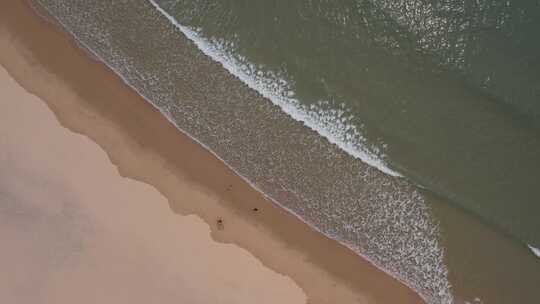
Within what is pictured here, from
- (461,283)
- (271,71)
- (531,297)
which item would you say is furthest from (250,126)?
(531,297)

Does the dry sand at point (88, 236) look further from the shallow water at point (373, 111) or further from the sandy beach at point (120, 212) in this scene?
the shallow water at point (373, 111)

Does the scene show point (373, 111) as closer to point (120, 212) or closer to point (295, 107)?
point (295, 107)

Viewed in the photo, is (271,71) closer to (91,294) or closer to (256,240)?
(256,240)

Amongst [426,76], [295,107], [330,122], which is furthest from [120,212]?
[426,76]

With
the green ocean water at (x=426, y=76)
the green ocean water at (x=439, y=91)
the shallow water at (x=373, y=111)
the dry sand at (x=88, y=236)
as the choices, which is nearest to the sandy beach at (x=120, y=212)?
the dry sand at (x=88, y=236)

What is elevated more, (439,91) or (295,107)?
(439,91)

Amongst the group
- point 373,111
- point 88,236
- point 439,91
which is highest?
point 439,91

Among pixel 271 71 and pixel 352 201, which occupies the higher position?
pixel 271 71

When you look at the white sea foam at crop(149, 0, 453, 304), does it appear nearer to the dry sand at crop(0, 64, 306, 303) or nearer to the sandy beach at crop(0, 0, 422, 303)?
the sandy beach at crop(0, 0, 422, 303)
